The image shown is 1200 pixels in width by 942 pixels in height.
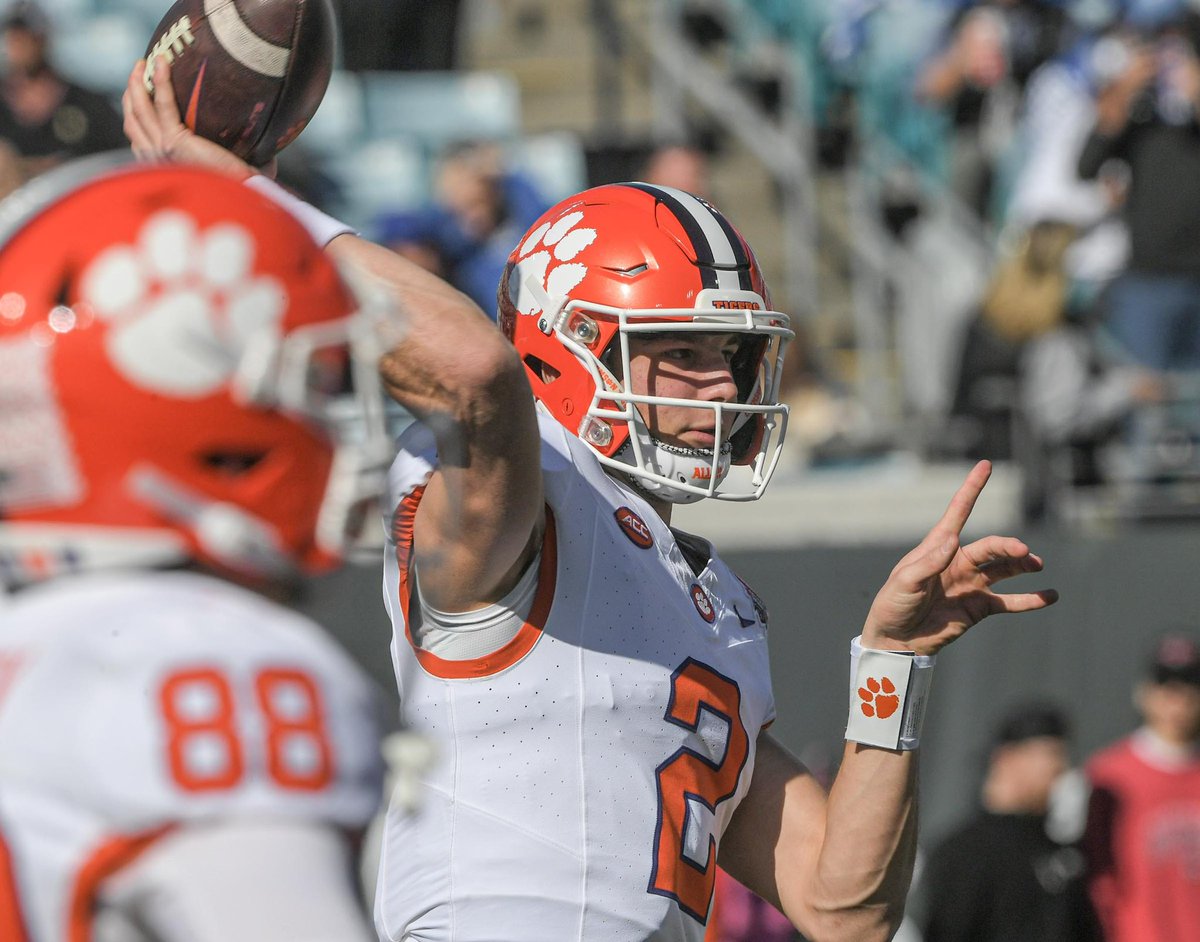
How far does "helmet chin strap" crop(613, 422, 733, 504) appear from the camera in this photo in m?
2.54

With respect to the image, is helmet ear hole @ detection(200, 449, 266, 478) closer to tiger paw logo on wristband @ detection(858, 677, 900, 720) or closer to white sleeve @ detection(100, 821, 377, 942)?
white sleeve @ detection(100, 821, 377, 942)

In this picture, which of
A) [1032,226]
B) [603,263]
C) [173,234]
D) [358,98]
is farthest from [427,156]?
[173,234]

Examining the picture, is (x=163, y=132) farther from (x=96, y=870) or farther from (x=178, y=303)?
(x=96, y=870)

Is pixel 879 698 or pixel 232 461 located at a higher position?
pixel 232 461

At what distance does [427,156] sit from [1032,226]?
294cm

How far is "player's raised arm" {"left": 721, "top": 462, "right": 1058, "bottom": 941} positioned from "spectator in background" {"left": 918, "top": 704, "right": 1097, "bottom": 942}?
3023mm

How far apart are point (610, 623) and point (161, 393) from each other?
1035 mm

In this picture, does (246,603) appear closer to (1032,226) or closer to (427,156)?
(1032,226)

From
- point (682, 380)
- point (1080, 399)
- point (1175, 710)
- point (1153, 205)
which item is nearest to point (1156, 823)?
point (1175, 710)

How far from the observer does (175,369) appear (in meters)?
1.37

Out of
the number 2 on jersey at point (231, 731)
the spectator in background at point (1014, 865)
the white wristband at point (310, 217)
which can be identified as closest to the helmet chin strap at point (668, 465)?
the white wristband at point (310, 217)

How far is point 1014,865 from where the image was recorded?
18.0 ft

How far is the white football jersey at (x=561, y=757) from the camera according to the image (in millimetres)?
2252

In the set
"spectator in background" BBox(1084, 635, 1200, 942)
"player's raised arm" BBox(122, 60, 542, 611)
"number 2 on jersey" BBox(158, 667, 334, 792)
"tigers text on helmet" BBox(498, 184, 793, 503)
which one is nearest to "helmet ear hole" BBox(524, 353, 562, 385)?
"tigers text on helmet" BBox(498, 184, 793, 503)
